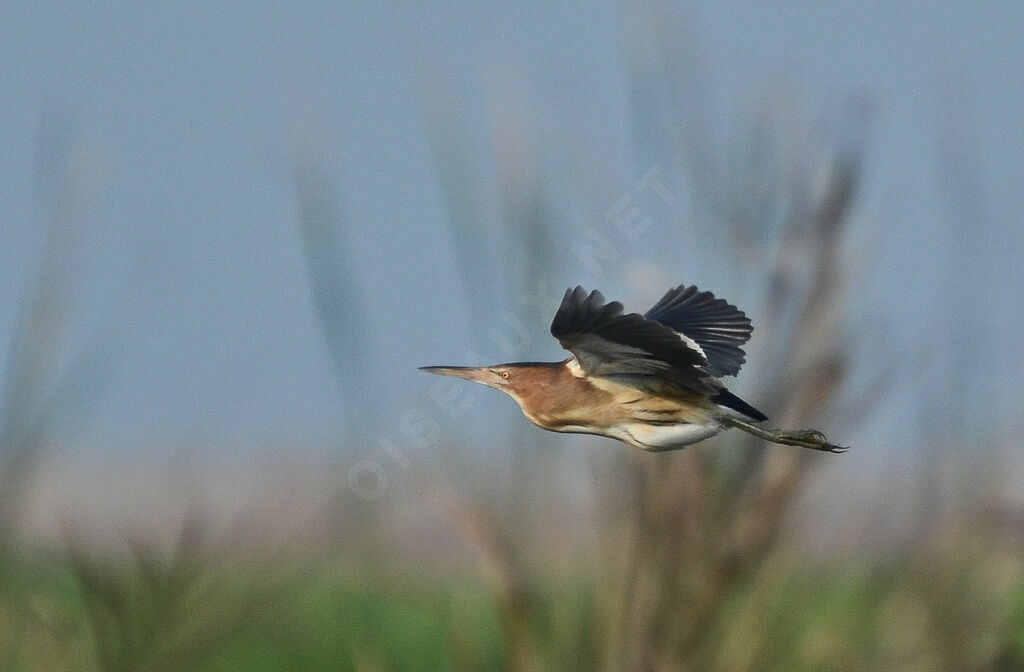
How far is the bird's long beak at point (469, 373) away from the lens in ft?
10.4

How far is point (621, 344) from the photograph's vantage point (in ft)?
8.96

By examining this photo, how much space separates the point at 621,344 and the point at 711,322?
0.36 metres

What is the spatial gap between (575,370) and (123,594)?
3.82ft

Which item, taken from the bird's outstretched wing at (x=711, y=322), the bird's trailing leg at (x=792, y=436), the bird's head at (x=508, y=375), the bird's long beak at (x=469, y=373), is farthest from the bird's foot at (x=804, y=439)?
the bird's long beak at (x=469, y=373)

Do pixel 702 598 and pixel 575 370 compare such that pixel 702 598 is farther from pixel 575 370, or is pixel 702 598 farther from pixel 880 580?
pixel 880 580

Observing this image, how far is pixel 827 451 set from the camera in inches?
115

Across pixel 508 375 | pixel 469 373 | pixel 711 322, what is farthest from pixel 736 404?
pixel 469 373

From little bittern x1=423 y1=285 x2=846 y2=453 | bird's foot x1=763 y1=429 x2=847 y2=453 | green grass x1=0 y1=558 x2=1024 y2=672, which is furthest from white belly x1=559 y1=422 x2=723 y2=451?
green grass x1=0 y1=558 x2=1024 y2=672

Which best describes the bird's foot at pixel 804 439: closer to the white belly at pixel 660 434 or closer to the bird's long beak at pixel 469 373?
the white belly at pixel 660 434

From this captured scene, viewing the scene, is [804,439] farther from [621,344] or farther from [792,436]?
[621,344]

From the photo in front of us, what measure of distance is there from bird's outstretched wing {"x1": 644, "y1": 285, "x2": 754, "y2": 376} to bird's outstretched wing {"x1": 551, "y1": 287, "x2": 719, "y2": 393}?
0.37 feet

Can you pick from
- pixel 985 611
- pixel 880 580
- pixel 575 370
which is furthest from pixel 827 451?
pixel 985 611

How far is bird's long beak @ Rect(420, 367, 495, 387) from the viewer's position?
3.18 m

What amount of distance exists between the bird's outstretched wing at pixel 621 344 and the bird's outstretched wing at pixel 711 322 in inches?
4.4
